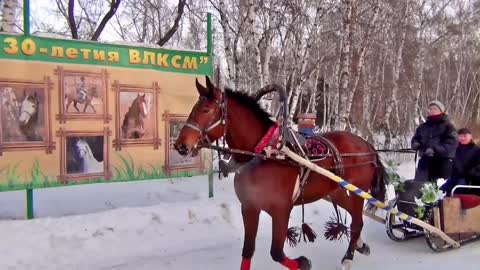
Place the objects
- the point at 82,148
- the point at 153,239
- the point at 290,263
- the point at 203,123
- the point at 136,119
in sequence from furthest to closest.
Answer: the point at 136,119
the point at 82,148
the point at 153,239
the point at 290,263
the point at 203,123

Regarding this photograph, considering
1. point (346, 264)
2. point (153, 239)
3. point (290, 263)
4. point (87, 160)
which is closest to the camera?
point (290, 263)

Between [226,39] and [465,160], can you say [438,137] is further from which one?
[226,39]

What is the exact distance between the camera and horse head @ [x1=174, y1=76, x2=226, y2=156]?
4.22 meters

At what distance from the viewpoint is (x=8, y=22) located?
7680 millimetres

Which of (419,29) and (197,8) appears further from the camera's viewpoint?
(419,29)

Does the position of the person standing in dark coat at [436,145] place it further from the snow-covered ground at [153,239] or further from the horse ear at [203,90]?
the horse ear at [203,90]

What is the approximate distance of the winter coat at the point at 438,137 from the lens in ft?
21.9

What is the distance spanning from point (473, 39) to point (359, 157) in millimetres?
31863

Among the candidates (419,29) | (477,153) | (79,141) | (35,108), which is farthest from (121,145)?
(419,29)

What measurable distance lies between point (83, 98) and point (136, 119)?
0.86m

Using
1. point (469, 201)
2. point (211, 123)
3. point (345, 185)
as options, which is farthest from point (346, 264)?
point (211, 123)

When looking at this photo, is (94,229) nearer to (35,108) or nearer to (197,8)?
(35,108)

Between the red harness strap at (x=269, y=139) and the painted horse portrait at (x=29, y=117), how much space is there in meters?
3.09

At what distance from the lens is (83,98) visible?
6621mm
